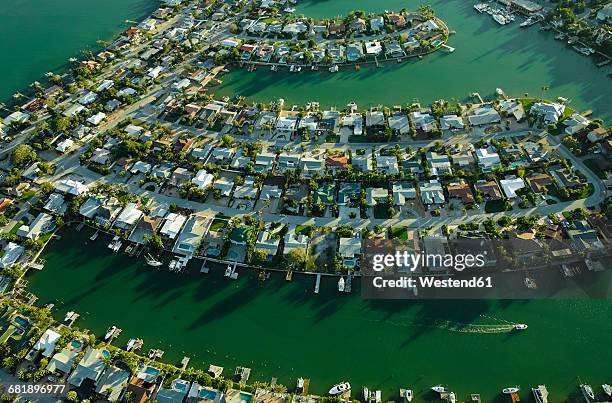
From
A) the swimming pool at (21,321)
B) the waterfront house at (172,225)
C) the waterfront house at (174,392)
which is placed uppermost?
the waterfront house at (172,225)

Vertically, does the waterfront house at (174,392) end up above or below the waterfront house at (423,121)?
below

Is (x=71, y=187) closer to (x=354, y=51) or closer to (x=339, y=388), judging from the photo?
(x=339, y=388)

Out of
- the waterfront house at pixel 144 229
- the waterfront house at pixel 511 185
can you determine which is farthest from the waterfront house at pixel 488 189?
the waterfront house at pixel 144 229

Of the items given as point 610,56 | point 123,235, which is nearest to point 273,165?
point 123,235

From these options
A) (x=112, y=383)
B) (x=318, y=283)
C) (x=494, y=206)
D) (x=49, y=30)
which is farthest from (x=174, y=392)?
(x=49, y=30)

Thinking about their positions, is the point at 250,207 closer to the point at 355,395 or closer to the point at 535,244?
the point at 355,395

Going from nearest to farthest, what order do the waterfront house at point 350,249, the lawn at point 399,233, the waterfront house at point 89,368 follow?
1. the waterfront house at point 89,368
2. the waterfront house at point 350,249
3. the lawn at point 399,233

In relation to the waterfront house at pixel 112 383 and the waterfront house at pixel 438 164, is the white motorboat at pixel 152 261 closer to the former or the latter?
the waterfront house at pixel 112 383
